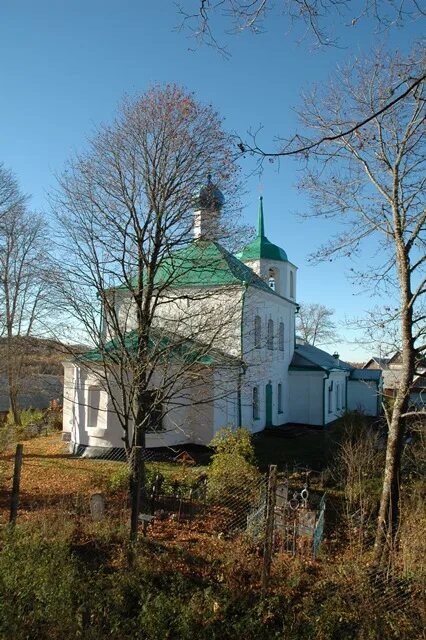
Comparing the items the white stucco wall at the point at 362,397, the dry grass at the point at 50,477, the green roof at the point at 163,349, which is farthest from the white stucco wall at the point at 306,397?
the green roof at the point at 163,349

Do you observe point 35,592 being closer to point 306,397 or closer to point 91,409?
point 91,409

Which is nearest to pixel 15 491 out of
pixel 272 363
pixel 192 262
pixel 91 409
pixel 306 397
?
pixel 192 262

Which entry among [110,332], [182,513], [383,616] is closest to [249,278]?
[110,332]

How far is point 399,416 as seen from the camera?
8.78 metres

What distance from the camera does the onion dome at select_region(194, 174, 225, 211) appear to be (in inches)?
453

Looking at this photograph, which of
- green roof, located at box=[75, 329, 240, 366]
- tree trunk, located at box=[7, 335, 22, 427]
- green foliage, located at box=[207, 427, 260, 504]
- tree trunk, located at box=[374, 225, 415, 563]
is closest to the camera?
tree trunk, located at box=[374, 225, 415, 563]

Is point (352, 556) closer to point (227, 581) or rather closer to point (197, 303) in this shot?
point (227, 581)

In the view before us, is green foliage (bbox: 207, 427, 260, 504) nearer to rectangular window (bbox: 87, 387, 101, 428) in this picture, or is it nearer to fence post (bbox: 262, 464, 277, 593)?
fence post (bbox: 262, 464, 277, 593)

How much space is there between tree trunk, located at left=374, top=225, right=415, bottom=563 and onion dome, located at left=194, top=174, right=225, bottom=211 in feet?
14.0

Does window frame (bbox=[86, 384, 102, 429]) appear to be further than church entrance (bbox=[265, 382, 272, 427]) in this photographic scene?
No

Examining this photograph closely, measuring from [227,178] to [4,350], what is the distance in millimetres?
18481

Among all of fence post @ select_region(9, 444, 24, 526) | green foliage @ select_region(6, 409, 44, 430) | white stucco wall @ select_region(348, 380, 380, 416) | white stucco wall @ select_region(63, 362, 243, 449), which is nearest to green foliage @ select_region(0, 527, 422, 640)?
fence post @ select_region(9, 444, 24, 526)

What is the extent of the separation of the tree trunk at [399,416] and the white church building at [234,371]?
1.22m

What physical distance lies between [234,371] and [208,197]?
474cm
